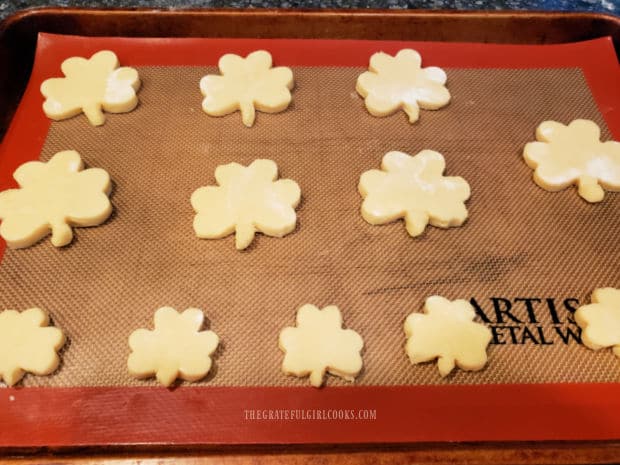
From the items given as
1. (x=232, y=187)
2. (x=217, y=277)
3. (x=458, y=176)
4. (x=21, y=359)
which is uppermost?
(x=458, y=176)

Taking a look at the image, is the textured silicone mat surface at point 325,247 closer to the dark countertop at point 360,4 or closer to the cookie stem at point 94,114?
the cookie stem at point 94,114

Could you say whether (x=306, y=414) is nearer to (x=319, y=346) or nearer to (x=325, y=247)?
(x=319, y=346)

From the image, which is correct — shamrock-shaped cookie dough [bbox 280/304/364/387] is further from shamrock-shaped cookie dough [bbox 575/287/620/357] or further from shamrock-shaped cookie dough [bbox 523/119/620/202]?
shamrock-shaped cookie dough [bbox 523/119/620/202]

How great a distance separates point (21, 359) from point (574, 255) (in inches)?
44.3

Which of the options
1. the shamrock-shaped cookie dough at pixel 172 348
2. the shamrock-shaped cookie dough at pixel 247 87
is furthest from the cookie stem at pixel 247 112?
the shamrock-shaped cookie dough at pixel 172 348

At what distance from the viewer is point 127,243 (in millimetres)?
1136

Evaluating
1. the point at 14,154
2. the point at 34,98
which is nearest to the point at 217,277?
the point at 14,154

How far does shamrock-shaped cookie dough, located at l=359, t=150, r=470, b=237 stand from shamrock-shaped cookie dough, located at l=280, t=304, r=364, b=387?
0.87 ft

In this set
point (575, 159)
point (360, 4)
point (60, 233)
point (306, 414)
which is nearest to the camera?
point (306, 414)

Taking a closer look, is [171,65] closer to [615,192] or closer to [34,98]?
[34,98]

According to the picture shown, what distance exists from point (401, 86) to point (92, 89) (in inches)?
30.7

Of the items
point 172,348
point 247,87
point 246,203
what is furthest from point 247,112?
point 172,348

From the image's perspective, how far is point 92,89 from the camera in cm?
133

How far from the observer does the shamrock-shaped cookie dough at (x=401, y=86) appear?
133 cm
